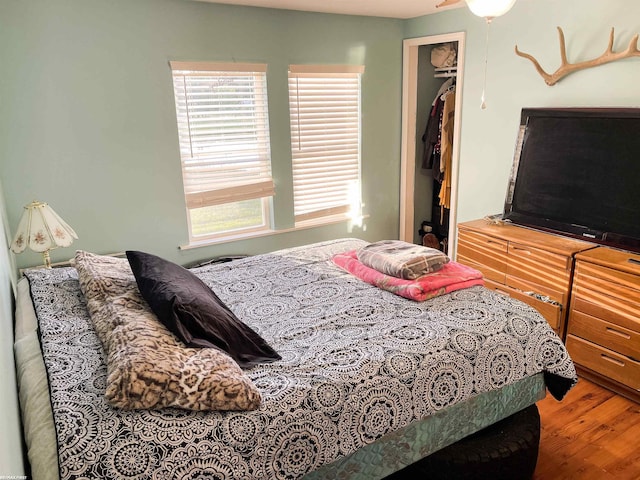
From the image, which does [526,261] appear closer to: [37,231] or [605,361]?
[605,361]

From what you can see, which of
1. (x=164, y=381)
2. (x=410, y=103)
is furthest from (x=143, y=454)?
(x=410, y=103)

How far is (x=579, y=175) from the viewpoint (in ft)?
9.76

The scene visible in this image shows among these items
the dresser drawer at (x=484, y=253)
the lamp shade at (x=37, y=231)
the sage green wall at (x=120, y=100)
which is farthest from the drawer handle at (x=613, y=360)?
the lamp shade at (x=37, y=231)

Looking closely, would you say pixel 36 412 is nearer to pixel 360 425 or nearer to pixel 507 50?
pixel 360 425

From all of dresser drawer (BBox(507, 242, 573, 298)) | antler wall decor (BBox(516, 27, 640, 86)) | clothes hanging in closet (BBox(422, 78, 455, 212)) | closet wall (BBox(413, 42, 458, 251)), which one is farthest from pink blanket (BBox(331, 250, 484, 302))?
closet wall (BBox(413, 42, 458, 251))

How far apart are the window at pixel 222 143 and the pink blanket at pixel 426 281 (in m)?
1.51

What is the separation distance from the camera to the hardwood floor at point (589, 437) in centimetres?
215

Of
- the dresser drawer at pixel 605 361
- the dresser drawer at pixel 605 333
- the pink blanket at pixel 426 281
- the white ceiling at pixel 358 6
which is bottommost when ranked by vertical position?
the dresser drawer at pixel 605 361

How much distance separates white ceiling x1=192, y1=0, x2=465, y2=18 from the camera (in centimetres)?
342

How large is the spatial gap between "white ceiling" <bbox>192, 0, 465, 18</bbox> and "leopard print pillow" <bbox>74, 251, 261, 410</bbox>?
8.50ft

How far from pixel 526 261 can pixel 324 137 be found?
1.98 meters

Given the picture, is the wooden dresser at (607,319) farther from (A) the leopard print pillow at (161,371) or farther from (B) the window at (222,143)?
(B) the window at (222,143)

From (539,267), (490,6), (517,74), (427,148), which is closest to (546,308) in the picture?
(539,267)

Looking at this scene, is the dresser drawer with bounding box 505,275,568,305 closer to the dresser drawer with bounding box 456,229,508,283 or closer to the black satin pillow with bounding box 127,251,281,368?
the dresser drawer with bounding box 456,229,508,283
